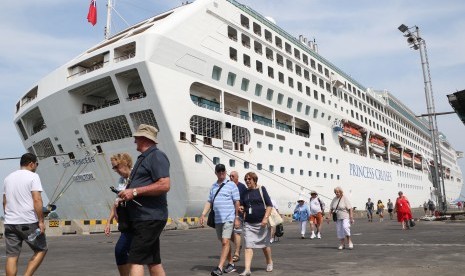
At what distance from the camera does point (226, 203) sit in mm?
6609

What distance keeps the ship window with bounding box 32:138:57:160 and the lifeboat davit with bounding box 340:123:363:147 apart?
22750mm

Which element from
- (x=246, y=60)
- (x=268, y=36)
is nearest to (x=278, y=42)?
(x=268, y=36)

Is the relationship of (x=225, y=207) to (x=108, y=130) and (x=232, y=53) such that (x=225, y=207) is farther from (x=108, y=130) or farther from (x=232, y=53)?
(x=232, y=53)

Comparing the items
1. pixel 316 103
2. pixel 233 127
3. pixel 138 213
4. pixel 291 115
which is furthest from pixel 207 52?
pixel 138 213

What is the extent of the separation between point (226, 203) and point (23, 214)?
2.94 m

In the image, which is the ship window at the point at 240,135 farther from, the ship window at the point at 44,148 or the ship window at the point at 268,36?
the ship window at the point at 44,148

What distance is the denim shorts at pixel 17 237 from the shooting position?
4930mm

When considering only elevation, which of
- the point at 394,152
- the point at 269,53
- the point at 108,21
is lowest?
the point at 394,152

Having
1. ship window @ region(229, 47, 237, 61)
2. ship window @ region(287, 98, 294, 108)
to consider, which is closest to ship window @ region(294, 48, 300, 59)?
ship window @ region(287, 98, 294, 108)

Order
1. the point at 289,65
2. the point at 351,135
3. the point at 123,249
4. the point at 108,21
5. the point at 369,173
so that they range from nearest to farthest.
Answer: the point at 123,249 < the point at 108,21 < the point at 289,65 < the point at 351,135 < the point at 369,173

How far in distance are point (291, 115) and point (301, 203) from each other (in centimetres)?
1522

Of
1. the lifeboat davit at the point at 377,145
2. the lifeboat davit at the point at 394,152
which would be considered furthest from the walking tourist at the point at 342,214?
the lifeboat davit at the point at 394,152

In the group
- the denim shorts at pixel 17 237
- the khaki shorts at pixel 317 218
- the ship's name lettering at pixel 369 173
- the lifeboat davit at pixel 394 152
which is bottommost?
the khaki shorts at pixel 317 218

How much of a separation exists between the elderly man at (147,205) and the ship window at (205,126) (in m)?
16.3
